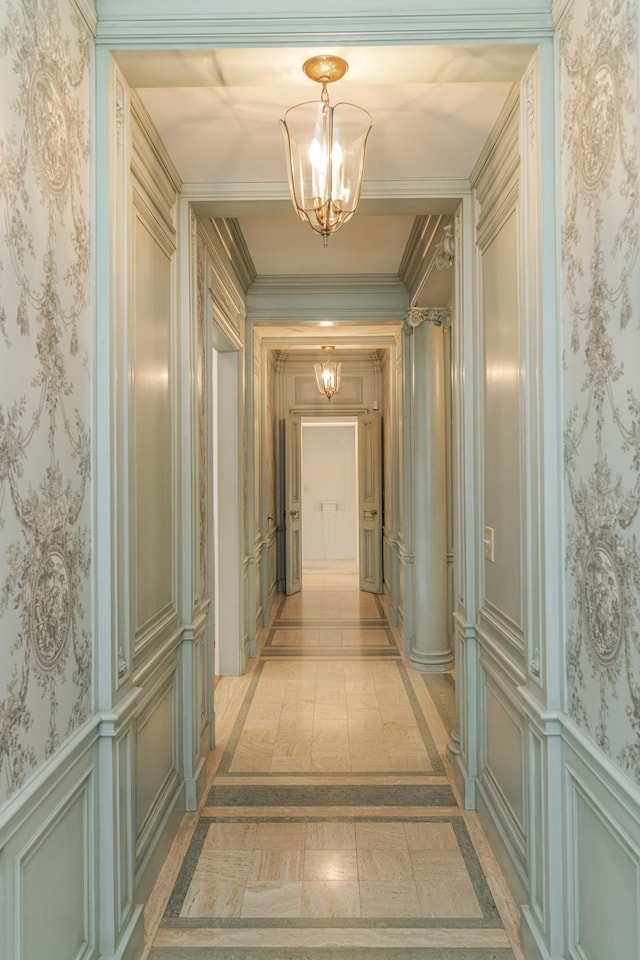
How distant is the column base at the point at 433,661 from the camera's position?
506 cm

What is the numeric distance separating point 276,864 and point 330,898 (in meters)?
0.30

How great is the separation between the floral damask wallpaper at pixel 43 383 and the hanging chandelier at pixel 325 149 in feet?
2.18

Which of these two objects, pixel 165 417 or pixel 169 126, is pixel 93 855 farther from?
pixel 169 126

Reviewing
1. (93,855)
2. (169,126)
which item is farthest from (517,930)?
(169,126)

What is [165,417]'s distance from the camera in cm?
270

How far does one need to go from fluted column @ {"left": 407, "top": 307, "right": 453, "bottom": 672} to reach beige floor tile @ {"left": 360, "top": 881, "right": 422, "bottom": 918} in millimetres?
2725

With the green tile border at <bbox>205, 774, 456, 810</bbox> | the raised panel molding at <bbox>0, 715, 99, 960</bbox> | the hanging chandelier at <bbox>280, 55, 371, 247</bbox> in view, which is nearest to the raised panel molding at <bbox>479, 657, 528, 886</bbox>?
the green tile border at <bbox>205, 774, 456, 810</bbox>

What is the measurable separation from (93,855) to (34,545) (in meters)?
1.00

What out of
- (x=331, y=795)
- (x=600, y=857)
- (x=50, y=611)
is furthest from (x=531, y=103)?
(x=331, y=795)

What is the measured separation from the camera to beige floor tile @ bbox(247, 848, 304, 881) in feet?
8.18

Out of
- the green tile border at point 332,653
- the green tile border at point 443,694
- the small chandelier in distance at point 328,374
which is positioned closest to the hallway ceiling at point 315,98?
the green tile border at point 443,694

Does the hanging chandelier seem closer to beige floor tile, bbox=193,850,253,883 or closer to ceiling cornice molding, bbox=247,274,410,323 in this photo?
beige floor tile, bbox=193,850,253,883

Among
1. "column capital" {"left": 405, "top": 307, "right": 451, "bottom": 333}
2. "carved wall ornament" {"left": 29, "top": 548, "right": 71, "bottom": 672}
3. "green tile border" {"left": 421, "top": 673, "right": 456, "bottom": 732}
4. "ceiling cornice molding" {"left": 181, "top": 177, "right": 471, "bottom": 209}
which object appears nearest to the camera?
"carved wall ornament" {"left": 29, "top": 548, "right": 71, "bottom": 672}

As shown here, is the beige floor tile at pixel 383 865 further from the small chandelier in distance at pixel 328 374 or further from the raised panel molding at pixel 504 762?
the small chandelier in distance at pixel 328 374
